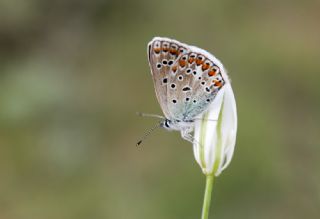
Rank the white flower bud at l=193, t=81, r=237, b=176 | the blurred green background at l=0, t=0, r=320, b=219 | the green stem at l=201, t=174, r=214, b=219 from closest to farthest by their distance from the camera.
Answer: the green stem at l=201, t=174, r=214, b=219 < the white flower bud at l=193, t=81, r=237, b=176 < the blurred green background at l=0, t=0, r=320, b=219

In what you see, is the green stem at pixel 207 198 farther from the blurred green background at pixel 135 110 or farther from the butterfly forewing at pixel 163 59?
the blurred green background at pixel 135 110

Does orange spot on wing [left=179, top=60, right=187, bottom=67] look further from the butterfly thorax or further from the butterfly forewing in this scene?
the butterfly thorax

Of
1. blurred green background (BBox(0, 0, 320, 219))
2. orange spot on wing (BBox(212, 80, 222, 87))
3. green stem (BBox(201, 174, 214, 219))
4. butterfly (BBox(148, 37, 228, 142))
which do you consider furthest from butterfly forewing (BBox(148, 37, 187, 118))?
blurred green background (BBox(0, 0, 320, 219))

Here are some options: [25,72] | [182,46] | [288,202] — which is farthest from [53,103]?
[182,46]

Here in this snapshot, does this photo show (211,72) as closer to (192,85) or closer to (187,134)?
(192,85)

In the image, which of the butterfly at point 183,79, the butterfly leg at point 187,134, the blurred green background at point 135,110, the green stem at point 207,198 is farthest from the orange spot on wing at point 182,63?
the blurred green background at point 135,110

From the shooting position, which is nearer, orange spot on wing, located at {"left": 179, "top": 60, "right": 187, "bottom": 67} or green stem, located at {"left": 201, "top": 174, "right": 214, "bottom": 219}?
green stem, located at {"left": 201, "top": 174, "right": 214, "bottom": 219}
